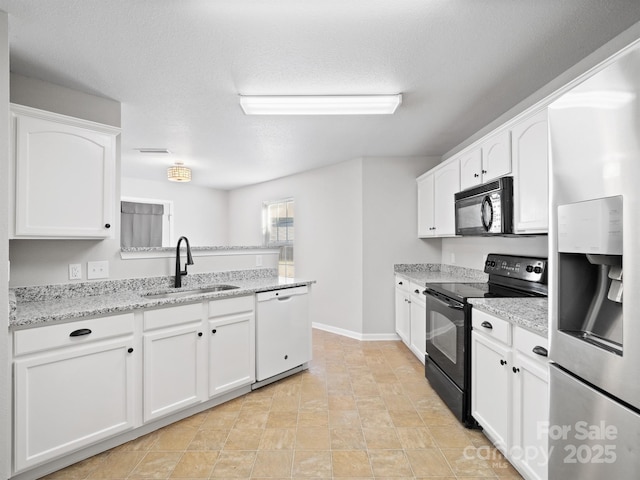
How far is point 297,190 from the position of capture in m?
5.09

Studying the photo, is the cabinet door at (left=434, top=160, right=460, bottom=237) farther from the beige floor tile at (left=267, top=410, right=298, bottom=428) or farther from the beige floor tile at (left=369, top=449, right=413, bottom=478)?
the beige floor tile at (left=267, top=410, right=298, bottom=428)

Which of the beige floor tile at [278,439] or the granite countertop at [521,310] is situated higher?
the granite countertop at [521,310]

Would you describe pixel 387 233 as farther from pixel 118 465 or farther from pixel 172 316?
pixel 118 465

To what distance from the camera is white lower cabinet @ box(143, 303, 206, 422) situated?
2010mm

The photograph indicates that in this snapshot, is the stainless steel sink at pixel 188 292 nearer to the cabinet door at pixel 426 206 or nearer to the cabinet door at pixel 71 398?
the cabinet door at pixel 71 398

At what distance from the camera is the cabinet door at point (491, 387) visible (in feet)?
5.53

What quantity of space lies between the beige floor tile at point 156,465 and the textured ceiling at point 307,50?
7.93 feet

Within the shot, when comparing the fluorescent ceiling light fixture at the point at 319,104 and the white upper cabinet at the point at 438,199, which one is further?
the white upper cabinet at the point at 438,199

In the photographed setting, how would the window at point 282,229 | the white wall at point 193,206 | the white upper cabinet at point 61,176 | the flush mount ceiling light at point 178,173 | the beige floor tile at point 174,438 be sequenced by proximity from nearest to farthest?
the white upper cabinet at point 61,176 < the beige floor tile at point 174,438 < the flush mount ceiling light at point 178,173 < the window at point 282,229 < the white wall at point 193,206

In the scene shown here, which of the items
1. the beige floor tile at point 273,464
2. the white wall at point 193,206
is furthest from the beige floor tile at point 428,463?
the white wall at point 193,206

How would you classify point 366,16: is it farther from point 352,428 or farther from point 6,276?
point 352,428

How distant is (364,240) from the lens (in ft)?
13.3

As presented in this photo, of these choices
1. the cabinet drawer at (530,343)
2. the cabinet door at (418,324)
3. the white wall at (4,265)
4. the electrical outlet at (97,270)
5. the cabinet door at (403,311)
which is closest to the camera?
the cabinet drawer at (530,343)

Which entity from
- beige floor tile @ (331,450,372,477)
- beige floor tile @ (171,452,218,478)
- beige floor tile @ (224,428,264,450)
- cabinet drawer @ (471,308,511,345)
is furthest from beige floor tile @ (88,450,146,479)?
cabinet drawer @ (471,308,511,345)
